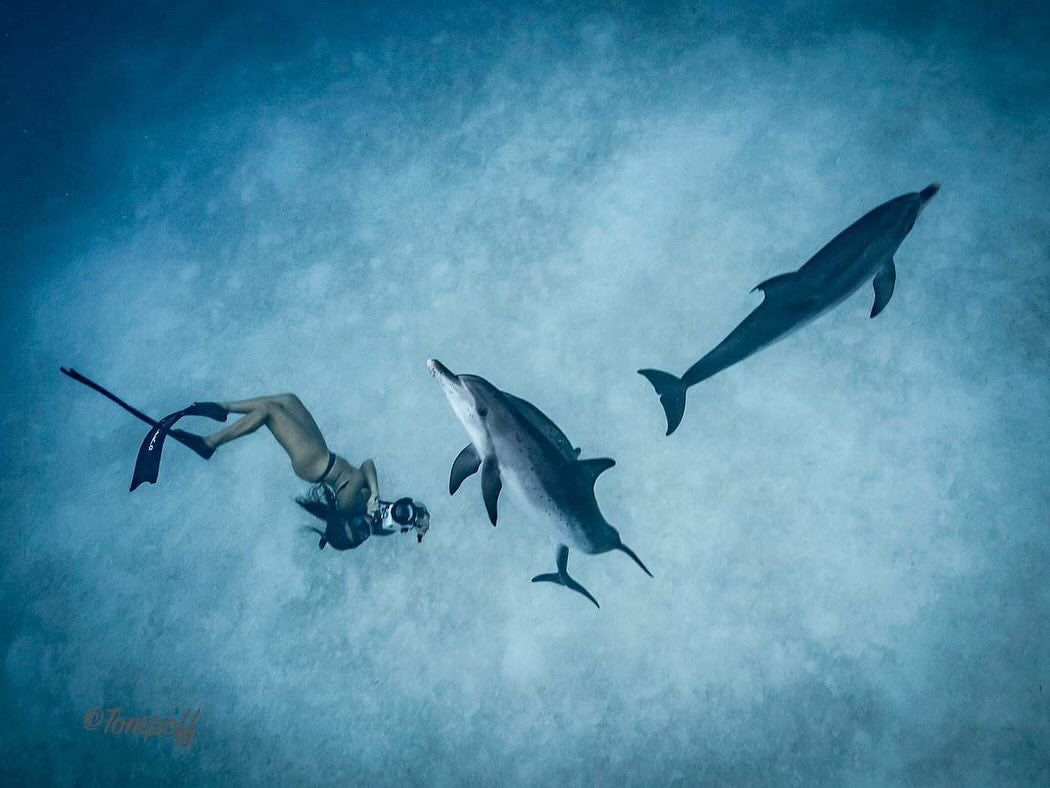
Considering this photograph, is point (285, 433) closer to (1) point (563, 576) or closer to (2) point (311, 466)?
(2) point (311, 466)

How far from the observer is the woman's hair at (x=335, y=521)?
13.0 feet

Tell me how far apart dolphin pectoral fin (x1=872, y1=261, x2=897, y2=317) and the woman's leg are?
4396 mm

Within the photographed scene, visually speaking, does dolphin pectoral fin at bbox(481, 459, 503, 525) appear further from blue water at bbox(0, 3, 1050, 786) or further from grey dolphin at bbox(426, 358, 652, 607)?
blue water at bbox(0, 3, 1050, 786)

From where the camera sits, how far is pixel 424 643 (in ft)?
13.1

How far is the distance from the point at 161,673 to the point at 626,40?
7.44 meters

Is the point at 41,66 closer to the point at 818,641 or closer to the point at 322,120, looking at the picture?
the point at 322,120

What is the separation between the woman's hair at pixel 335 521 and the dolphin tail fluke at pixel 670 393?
2437 millimetres

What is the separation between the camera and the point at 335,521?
4.00 meters

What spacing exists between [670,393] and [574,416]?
3.24ft

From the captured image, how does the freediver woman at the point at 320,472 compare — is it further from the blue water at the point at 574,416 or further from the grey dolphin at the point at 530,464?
the grey dolphin at the point at 530,464

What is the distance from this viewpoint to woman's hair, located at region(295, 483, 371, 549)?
3977 mm

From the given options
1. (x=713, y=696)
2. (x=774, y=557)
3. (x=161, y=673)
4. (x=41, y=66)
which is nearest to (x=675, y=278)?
(x=774, y=557)

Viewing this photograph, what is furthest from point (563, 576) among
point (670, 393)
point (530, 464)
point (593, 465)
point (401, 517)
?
point (670, 393)

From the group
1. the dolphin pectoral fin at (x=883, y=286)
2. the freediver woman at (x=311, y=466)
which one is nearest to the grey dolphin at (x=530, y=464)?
the freediver woman at (x=311, y=466)
